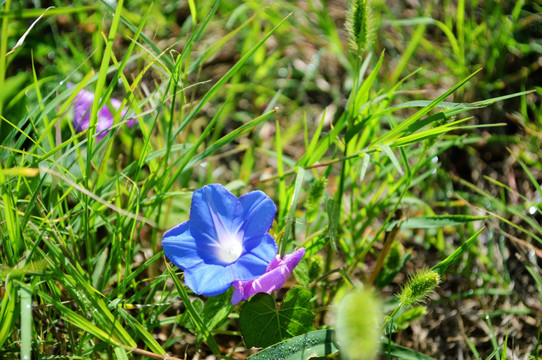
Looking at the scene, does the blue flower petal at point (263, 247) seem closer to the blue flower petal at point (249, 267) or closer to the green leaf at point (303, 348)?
the blue flower petal at point (249, 267)

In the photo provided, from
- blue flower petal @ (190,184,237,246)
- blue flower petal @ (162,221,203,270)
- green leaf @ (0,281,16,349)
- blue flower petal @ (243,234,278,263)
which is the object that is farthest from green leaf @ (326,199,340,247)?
green leaf @ (0,281,16,349)

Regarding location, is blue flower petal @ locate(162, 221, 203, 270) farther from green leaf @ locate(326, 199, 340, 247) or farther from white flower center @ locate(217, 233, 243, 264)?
green leaf @ locate(326, 199, 340, 247)

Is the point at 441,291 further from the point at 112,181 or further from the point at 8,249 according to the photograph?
the point at 8,249

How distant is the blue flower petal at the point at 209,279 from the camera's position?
62.6 inches

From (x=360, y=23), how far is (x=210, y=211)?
0.84 m

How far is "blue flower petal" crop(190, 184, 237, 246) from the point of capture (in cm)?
174

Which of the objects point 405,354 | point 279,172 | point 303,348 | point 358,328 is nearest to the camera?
point 358,328

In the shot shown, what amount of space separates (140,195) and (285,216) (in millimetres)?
556

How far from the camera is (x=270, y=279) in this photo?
5.61 ft

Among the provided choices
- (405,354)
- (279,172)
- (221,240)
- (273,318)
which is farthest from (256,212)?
(405,354)

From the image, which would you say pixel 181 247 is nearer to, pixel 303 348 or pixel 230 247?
pixel 230 247

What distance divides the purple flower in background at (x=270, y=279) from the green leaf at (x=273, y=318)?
3 centimetres

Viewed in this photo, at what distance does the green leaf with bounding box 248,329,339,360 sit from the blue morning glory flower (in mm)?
256

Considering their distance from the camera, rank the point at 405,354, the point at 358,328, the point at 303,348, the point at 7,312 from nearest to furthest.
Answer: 1. the point at 358,328
2. the point at 7,312
3. the point at 303,348
4. the point at 405,354
